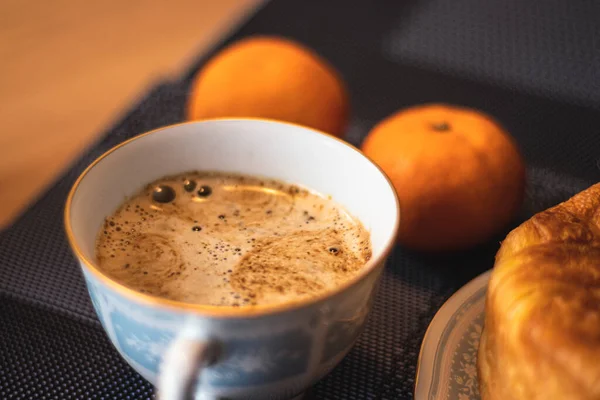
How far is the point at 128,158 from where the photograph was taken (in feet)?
2.10

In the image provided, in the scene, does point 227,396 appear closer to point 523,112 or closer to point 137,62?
point 523,112

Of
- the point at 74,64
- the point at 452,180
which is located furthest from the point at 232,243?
the point at 74,64

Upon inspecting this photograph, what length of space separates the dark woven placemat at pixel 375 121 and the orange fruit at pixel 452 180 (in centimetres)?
4

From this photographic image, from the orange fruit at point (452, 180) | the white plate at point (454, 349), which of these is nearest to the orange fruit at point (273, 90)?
the orange fruit at point (452, 180)

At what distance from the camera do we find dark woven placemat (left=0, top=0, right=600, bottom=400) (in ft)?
2.09

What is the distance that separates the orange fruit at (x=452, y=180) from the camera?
0.72 m

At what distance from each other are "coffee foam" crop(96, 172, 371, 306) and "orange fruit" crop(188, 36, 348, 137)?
0.52ft

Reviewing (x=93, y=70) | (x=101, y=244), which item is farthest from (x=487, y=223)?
(x=93, y=70)

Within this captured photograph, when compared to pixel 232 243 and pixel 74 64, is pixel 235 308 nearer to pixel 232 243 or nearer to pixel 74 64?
pixel 232 243

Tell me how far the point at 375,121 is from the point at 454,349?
1.55 ft

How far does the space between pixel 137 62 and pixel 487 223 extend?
1042mm

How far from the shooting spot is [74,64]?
1.50 m

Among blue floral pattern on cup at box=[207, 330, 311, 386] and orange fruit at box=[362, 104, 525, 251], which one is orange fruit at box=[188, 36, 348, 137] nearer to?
Answer: orange fruit at box=[362, 104, 525, 251]

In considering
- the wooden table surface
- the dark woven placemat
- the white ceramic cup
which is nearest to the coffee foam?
the white ceramic cup
